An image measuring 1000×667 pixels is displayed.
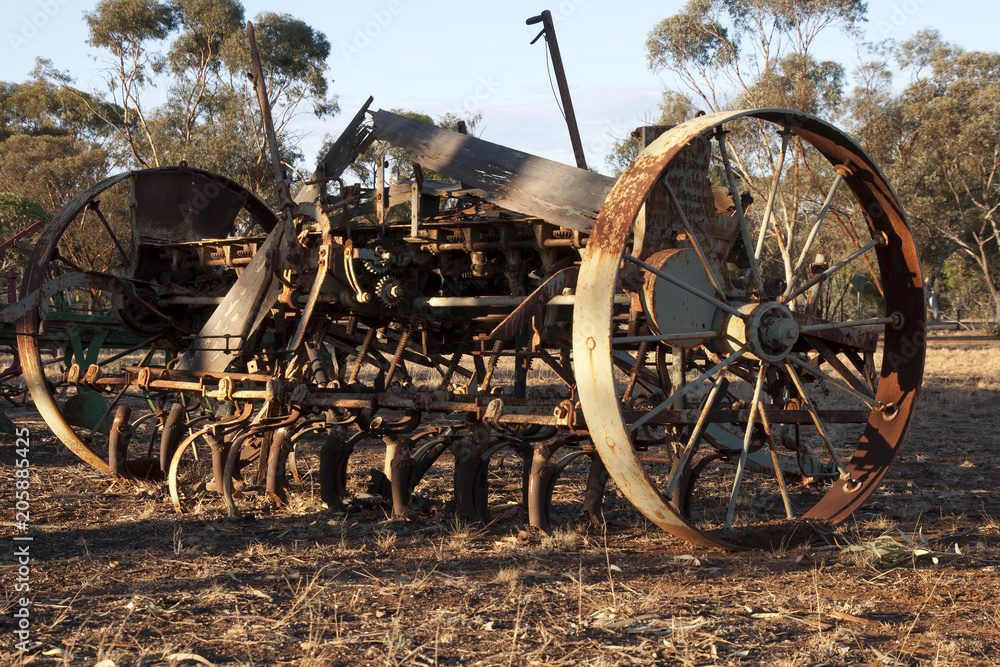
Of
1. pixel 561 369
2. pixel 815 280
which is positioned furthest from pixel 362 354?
pixel 815 280

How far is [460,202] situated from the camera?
8297mm

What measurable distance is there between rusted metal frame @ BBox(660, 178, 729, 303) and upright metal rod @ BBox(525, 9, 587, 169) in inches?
86.3

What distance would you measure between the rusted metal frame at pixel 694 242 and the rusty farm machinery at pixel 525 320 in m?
0.02

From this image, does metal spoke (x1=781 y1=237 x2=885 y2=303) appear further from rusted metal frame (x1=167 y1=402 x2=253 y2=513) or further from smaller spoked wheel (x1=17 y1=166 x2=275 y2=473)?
smaller spoked wheel (x1=17 y1=166 x2=275 y2=473)

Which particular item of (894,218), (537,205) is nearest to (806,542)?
(894,218)

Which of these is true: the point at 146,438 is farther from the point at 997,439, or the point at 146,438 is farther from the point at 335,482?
the point at 997,439

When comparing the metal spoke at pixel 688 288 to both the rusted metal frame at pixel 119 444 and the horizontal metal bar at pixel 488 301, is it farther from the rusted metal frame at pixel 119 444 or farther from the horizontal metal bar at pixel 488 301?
the rusted metal frame at pixel 119 444

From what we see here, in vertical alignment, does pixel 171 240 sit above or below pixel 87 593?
above

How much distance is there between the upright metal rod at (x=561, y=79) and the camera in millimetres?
7688

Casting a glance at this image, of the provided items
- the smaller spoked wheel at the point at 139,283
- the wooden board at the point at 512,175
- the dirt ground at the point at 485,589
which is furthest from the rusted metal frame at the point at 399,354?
the smaller spoked wheel at the point at 139,283

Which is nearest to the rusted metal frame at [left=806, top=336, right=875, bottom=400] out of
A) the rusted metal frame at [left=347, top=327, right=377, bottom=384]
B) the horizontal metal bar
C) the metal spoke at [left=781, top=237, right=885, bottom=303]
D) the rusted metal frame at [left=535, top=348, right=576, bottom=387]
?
the metal spoke at [left=781, top=237, right=885, bottom=303]

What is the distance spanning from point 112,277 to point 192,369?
5.19 ft

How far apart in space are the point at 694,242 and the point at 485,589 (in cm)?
241

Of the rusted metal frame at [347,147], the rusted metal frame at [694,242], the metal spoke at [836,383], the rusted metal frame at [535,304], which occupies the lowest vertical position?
the metal spoke at [836,383]
